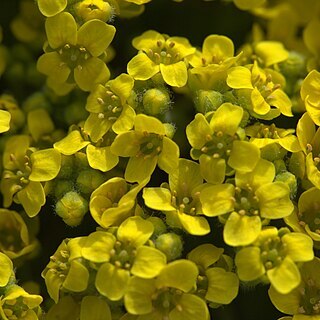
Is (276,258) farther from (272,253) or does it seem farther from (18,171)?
(18,171)

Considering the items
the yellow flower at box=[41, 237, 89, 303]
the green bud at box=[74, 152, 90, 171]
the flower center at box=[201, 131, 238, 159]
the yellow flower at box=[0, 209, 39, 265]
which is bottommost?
the yellow flower at box=[0, 209, 39, 265]

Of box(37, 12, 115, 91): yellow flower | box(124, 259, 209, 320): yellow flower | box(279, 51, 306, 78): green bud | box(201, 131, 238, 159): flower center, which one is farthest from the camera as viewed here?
box(279, 51, 306, 78): green bud

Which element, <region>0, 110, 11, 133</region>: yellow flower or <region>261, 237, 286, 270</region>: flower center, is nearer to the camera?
<region>261, 237, 286, 270</region>: flower center

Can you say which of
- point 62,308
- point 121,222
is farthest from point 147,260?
point 62,308

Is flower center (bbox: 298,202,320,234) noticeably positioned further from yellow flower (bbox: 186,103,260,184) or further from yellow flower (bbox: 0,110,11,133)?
yellow flower (bbox: 0,110,11,133)

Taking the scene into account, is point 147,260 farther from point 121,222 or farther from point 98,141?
point 98,141

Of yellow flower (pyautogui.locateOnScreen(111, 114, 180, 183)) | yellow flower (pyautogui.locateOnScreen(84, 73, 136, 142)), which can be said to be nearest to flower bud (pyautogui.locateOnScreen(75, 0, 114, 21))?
yellow flower (pyautogui.locateOnScreen(84, 73, 136, 142))
